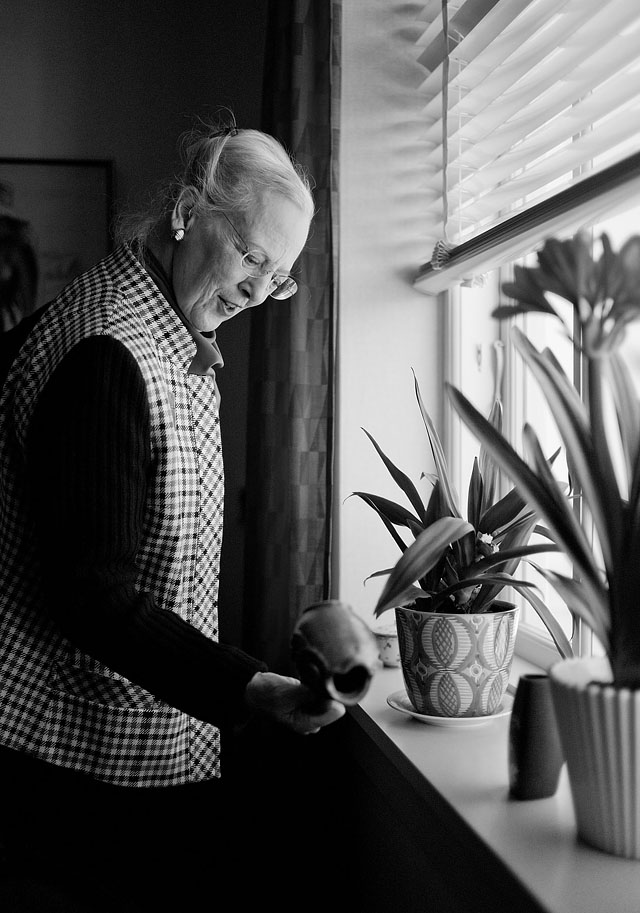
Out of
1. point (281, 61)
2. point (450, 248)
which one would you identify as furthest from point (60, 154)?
point (450, 248)

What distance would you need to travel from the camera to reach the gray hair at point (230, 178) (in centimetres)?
119


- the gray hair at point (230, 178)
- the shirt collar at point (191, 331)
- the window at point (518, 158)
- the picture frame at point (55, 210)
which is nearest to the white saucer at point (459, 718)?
the window at point (518, 158)

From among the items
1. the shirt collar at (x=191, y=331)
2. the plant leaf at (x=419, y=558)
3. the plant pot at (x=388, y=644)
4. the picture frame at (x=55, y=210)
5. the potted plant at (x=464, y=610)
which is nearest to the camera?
the plant leaf at (x=419, y=558)

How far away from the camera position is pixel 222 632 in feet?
7.63

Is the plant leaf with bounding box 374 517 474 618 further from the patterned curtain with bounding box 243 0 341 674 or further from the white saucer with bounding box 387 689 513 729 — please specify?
the patterned curtain with bounding box 243 0 341 674

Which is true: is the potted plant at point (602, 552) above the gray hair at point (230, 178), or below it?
below

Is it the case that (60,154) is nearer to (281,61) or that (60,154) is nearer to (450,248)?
(281,61)

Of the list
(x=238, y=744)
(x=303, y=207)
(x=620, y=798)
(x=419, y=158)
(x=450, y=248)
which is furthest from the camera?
(x=238, y=744)

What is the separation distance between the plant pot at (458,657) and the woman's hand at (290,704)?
0.27m

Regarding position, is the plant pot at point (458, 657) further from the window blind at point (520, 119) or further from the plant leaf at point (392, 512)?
the window blind at point (520, 119)

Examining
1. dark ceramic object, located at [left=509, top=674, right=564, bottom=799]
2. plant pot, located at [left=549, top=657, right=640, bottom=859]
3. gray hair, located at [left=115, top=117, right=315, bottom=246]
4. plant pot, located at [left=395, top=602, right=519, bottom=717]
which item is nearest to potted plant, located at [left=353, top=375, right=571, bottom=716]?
plant pot, located at [left=395, top=602, right=519, bottom=717]

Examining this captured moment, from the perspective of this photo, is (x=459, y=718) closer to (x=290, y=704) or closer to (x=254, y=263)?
(x=290, y=704)

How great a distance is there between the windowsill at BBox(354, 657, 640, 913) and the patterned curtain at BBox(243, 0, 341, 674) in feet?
1.25

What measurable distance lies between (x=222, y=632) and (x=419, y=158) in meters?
1.37
